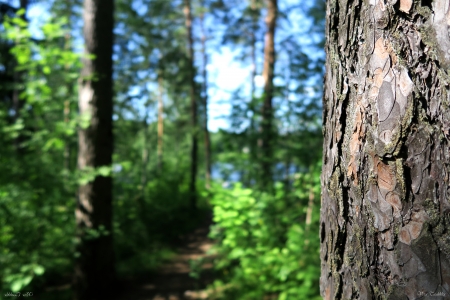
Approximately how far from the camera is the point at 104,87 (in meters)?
5.51

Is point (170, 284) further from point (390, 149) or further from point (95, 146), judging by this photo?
point (390, 149)

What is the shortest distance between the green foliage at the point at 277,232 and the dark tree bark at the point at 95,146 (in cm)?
232

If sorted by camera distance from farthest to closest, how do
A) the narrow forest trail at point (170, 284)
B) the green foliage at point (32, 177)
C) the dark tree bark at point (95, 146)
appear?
the narrow forest trail at point (170, 284) < the dark tree bark at point (95, 146) < the green foliage at point (32, 177)

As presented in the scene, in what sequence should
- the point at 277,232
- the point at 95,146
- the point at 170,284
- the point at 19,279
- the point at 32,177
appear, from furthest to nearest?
the point at 170,284
the point at 95,146
the point at 32,177
the point at 277,232
the point at 19,279

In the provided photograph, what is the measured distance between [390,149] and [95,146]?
521 cm

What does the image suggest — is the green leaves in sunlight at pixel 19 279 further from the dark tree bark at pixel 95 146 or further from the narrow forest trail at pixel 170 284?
the narrow forest trail at pixel 170 284

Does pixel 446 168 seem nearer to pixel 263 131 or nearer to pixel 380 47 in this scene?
pixel 380 47

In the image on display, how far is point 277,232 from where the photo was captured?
4133mm

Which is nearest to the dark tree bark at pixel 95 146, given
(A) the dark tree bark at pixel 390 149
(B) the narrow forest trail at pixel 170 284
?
(B) the narrow forest trail at pixel 170 284

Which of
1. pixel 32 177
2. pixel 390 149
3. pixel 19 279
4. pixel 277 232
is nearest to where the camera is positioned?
pixel 390 149

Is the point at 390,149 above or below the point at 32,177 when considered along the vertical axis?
above

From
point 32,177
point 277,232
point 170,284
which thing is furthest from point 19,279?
point 170,284

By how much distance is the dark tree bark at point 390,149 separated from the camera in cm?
86

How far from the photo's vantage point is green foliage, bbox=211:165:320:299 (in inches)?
143
